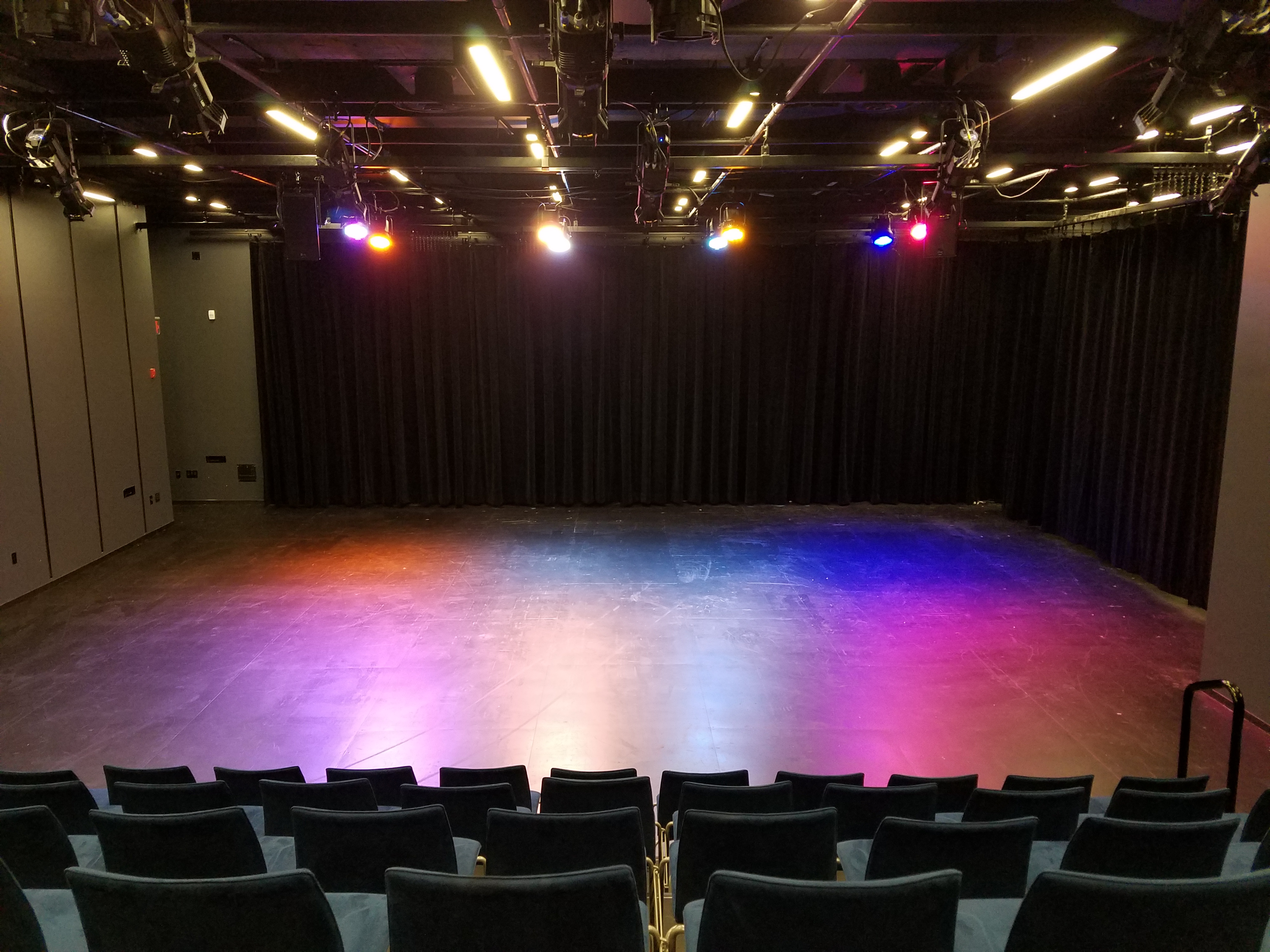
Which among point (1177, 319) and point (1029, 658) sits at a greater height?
point (1177, 319)

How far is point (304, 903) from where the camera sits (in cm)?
189

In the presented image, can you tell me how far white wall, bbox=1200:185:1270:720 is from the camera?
5316mm

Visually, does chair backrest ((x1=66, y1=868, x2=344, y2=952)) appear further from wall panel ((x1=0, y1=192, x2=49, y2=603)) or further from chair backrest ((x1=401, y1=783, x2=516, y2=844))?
wall panel ((x1=0, y1=192, x2=49, y2=603))

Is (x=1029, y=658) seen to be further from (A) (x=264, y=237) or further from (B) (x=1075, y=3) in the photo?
(A) (x=264, y=237)

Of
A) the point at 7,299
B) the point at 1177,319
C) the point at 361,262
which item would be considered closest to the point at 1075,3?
the point at 1177,319

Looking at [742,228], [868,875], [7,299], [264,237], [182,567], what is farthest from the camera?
[264,237]

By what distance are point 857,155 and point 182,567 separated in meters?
8.29

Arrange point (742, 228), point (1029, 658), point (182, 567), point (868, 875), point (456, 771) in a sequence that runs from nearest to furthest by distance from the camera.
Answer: point (868, 875), point (456, 771), point (1029, 658), point (182, 567), point (742, 228)

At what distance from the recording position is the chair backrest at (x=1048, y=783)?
3666mm

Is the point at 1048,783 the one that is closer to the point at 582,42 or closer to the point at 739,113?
the point at 582,42

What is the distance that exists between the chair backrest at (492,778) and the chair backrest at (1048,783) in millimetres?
2272

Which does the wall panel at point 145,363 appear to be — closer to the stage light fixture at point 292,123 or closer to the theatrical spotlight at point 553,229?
the theatrical spotlight at point 553,229

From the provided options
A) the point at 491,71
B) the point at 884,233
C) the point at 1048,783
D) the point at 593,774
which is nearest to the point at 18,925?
the point at 593,774

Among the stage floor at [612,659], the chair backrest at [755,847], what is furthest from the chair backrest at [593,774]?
the chair backrest at [755,847]
